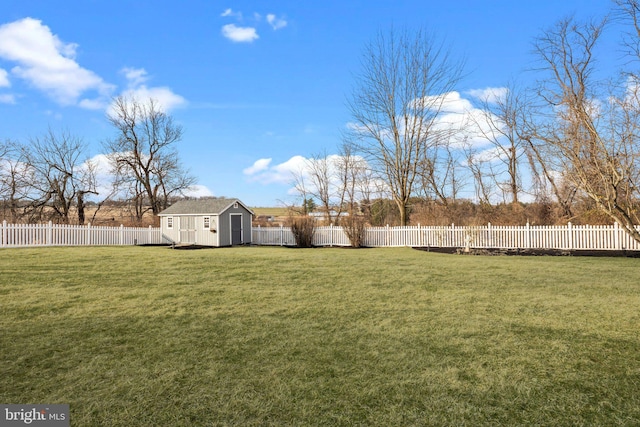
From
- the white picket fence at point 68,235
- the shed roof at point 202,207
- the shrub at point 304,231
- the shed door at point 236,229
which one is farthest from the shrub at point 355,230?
the white picket fence at point 68,235

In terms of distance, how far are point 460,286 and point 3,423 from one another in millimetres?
6647

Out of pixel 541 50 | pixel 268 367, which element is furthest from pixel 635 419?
pixel 541 50

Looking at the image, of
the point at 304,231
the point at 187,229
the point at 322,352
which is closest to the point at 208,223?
the point at 187,229

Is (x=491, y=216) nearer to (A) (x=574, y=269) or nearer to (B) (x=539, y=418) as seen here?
(A) (x=574, y=269)

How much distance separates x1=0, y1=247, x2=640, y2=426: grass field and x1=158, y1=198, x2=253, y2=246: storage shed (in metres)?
15.0

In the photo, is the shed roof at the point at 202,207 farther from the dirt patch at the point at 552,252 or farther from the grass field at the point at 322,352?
the grass field at the point at 322,352

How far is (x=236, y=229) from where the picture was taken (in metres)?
23.4

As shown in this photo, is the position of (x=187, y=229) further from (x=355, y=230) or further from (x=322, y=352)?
(x=322, y=352)

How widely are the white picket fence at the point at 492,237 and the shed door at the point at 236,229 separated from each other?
263 centimetres

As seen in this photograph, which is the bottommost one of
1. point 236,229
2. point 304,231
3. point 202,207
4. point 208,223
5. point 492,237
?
point 492,237

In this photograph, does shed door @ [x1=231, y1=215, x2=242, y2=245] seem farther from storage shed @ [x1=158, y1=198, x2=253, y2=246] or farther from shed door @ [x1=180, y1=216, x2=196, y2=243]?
shed door @ [x1=180, y1=216, x2=196, y2=243]

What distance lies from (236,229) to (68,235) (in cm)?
867

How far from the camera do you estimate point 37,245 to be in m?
17.1

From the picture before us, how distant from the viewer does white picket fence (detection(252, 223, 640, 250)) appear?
16.1 m
